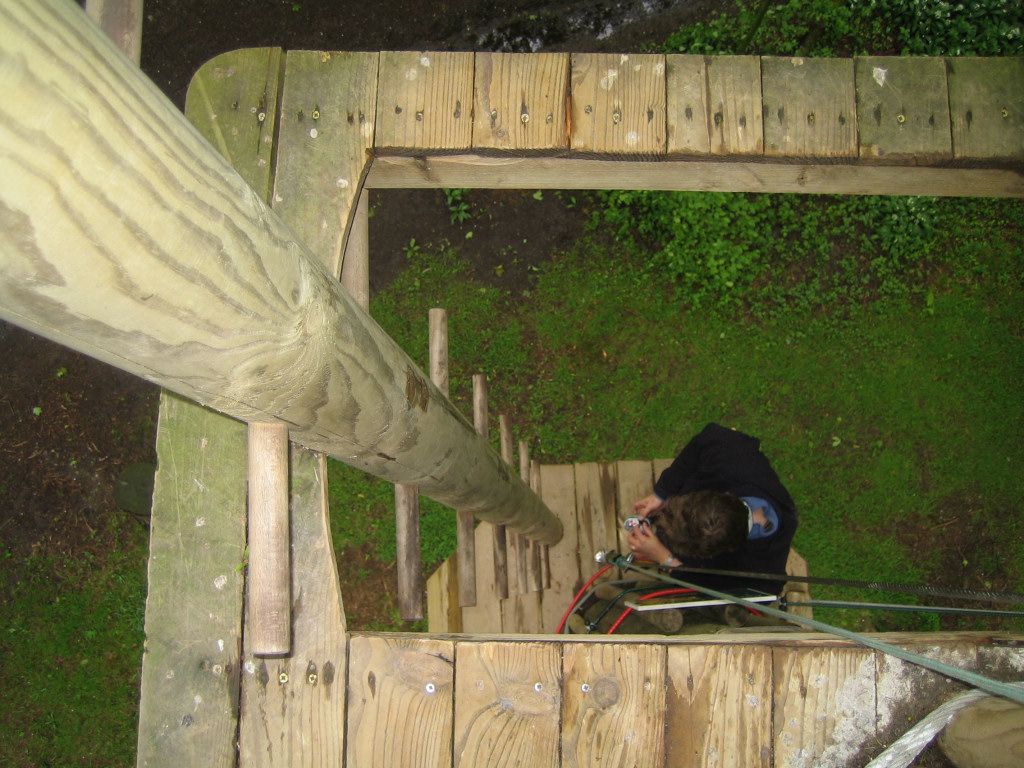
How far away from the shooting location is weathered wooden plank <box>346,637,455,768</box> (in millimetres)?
1671

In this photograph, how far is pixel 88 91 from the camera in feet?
1.72

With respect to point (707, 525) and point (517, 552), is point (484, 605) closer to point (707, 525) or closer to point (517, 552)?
point (517, 552)

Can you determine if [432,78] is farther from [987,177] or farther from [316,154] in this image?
[987,177]

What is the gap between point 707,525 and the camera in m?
3.30

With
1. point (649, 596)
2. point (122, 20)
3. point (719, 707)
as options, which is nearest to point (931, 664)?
point (719, 707)

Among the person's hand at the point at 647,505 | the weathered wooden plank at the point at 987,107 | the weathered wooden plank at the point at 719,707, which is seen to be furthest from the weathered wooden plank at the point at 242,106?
the person's hand at the point at 647,505

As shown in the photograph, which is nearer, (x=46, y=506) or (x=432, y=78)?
(x=432, y=78)

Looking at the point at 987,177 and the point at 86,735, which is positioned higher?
the point at 987,177

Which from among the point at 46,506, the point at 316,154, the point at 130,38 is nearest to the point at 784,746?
the point at 316,154

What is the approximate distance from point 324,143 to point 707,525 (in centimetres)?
229

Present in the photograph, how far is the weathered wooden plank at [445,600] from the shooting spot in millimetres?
4258

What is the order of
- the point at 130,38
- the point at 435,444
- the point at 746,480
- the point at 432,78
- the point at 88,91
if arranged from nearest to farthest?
the point at 88,91 → the point at 435,444 → the point at 130,38 → the point at 432,78 → the point at 746,480

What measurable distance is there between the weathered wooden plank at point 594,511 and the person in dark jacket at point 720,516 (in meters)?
0.48

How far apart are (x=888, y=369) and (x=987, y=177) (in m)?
3.28
